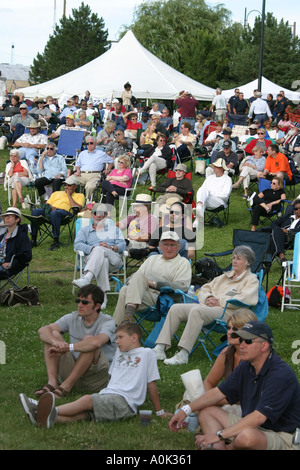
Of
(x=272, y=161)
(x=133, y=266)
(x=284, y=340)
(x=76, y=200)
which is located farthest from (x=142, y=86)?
(x=284, y=340)

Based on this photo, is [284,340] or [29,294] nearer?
[284,340]

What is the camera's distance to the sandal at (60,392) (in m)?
5.84

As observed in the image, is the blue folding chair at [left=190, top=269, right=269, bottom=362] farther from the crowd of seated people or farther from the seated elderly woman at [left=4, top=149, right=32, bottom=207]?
the seated elderly woman at [left=4, top=149, right=32, bottom=207]

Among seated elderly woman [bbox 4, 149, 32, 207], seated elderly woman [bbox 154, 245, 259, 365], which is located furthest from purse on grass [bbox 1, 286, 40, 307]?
seated elderly woman [bbox 4, 149, 32, 207]

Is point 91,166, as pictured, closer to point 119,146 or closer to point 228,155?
point 119,146

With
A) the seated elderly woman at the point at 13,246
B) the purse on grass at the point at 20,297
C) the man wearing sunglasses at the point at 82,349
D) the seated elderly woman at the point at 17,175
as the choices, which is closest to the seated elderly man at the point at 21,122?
the seated elderly woman at the point at 17,175

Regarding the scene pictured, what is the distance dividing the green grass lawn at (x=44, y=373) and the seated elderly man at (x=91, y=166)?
102 inches

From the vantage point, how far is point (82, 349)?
5.85 meters

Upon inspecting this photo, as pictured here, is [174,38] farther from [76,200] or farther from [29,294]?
[29,294]

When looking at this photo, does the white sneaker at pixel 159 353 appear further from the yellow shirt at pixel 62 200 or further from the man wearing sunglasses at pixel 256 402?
the yellow shirt at pixel 62 200

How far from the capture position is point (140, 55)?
27.3 meters

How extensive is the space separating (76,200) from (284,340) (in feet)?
18.5

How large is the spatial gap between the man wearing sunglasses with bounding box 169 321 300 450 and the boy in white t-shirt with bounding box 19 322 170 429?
0.63m

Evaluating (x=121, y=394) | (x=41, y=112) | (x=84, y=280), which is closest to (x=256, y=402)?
(x=121, y=394)
